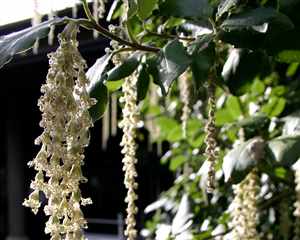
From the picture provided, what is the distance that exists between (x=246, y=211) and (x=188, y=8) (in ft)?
1.42

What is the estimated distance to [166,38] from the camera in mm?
905

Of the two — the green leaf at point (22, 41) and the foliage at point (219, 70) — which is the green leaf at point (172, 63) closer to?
the foliage at point (219, 70)

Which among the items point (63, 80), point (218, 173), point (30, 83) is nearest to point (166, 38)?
point (63, 80)

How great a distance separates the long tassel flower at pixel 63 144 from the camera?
61 centimetres

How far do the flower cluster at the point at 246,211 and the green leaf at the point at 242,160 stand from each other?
0.30 ft

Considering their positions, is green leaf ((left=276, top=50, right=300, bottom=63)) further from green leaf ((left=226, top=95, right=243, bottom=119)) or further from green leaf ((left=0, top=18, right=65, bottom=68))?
green leaf ((left=226, top=95, right=243, bottom=119))

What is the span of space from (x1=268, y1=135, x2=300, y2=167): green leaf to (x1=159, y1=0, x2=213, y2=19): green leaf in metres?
0.28

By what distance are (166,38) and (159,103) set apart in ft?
3.07

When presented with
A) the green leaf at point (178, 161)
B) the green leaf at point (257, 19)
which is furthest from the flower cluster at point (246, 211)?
the green leaf at point (178, 161)

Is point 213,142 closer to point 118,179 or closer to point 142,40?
point 142,40

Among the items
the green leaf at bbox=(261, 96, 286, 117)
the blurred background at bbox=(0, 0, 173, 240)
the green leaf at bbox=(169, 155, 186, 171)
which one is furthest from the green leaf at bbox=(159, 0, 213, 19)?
the blurred background at bbox=(0, 0, 173, 240)

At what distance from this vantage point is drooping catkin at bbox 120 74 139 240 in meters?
0.86

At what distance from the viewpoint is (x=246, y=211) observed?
1.06 meters

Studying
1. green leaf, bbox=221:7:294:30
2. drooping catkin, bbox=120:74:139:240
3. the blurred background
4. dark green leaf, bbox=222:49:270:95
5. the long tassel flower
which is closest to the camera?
the long tassel flower
